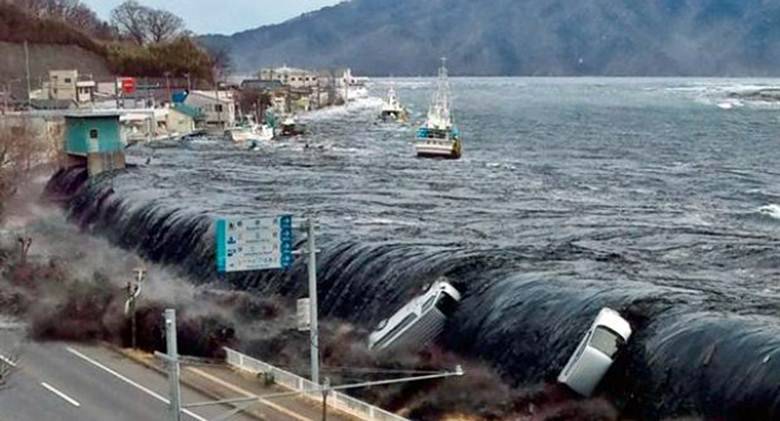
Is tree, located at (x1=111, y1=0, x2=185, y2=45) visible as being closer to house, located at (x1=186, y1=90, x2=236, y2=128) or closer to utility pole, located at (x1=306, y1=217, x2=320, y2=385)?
house, located at (x1=186, y1=90, x2=236, y2=128)

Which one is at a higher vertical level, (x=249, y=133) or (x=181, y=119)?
(x=181, y=119)

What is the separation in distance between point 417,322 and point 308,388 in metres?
4.47

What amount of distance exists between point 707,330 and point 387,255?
10.9 m

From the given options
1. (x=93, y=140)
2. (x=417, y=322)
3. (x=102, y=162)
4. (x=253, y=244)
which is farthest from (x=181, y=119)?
(x=253, y=244)

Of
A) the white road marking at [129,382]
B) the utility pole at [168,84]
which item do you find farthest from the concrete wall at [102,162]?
the utility pole at [168,84]

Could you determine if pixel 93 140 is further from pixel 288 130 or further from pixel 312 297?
pixel 288 130

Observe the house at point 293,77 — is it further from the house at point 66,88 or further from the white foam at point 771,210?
the white foam at point 771,210

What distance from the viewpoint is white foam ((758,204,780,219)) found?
41.4 meters

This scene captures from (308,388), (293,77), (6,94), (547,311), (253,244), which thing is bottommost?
(308,388)

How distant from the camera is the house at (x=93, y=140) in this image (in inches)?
Answer: 1956

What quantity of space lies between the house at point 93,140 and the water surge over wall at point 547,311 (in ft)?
48.1

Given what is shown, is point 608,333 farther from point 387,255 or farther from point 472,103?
point 472,103

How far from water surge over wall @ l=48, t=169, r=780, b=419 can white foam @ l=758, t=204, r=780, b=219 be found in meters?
12.3

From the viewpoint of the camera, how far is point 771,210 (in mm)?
42688
